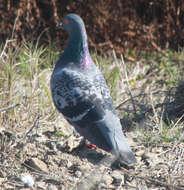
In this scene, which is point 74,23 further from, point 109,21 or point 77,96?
point 109,21

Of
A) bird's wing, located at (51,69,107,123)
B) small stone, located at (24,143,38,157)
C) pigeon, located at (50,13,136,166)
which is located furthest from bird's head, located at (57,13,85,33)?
small stone, located at (24,143,38,157)

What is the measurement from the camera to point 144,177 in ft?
9.68

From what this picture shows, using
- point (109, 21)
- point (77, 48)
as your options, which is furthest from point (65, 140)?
point (109, 21)

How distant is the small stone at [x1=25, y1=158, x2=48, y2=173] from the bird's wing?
17.4 inches

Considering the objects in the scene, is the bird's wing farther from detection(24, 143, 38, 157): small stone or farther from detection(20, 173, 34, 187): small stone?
detection(20, 173, 34, 187): small stone

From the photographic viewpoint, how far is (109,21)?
5.84m

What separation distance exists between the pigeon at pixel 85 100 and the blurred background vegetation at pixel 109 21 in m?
2.12

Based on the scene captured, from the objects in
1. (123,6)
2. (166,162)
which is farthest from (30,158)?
(123,6)

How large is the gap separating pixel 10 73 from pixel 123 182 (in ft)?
5.35

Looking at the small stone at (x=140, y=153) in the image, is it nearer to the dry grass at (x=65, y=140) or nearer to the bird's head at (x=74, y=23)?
the dry grass at (x=65, y=140)

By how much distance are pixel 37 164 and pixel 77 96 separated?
0.65 m

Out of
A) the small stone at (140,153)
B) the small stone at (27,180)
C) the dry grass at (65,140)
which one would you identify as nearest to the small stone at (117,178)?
the dry grass at (65,140)

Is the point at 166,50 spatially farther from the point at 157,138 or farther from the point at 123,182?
the point at 123,182

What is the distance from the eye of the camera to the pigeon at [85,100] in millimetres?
3064
